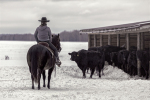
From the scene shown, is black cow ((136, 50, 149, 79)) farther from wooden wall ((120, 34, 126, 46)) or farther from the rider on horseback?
the rider on horseback

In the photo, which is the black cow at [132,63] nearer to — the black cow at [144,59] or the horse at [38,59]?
the black cow at [144,59]

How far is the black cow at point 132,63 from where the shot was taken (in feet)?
68.9

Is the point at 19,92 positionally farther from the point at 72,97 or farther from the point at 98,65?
the point at 98,65

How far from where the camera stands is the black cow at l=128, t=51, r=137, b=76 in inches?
826

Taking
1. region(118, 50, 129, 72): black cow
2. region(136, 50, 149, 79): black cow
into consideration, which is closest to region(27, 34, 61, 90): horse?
region(136, 50, 149, 79): black cow

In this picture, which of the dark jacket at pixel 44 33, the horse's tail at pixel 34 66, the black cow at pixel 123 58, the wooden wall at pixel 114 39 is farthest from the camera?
the wooden wall at pixel 114 39

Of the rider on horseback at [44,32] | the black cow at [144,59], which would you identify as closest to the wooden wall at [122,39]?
the black cow at [144,59]

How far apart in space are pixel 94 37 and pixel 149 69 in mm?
11076

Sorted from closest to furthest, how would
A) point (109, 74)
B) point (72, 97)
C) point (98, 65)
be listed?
point (72, 97) < point (98, 65) < point (109, 74)

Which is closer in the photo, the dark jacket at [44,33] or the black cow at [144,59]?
the dark jacket at [44,33]

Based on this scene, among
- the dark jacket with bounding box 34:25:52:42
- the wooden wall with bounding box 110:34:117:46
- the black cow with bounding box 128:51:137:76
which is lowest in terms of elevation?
the black cow with bounding box 128:51:137:76

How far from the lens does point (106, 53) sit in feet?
81.1

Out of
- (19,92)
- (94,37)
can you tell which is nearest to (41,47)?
(19,92)

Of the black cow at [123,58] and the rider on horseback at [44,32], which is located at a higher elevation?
the rider on horseback at [44,32]
